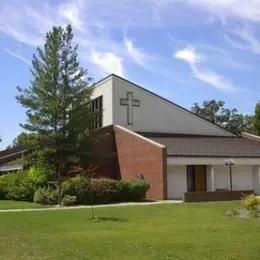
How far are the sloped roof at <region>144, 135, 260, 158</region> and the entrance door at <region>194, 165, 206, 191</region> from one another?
1497 millimetres

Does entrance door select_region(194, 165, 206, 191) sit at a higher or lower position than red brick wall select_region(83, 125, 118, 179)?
lower

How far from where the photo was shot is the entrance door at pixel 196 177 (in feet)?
121

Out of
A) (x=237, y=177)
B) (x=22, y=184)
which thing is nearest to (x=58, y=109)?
(x=22, y=184)

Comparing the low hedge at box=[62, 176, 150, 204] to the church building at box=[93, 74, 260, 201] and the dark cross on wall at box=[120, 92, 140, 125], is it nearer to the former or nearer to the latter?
the church building at box=[93, 74, 260, 201]

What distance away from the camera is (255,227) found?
51.5ft

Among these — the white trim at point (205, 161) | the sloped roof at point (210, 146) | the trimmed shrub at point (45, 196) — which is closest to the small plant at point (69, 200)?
the trimmed shrub at point (45, 196)

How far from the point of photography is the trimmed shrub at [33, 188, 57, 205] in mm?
28234

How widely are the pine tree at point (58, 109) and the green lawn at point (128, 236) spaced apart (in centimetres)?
1477

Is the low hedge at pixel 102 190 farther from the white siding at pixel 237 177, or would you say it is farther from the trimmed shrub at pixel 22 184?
the white siding at pixel 237 177

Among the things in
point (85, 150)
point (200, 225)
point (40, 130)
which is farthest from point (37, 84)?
point (200, 225)

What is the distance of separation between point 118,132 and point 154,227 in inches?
952

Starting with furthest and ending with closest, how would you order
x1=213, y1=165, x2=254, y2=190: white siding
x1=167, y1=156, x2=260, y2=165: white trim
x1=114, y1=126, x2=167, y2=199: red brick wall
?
x1=213, y1=165, x2=254, y2=190: white siding, x1=167, y1=156, x2=260, y2=165: white trim, x1=114, y1=126, x2=167, y2=199: red brick wall

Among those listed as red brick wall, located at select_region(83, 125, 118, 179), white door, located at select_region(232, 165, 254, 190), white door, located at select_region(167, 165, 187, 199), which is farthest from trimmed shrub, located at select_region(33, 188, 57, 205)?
white door, located at select_region(232, 165, 254, 190)

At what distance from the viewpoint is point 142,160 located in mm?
35594
